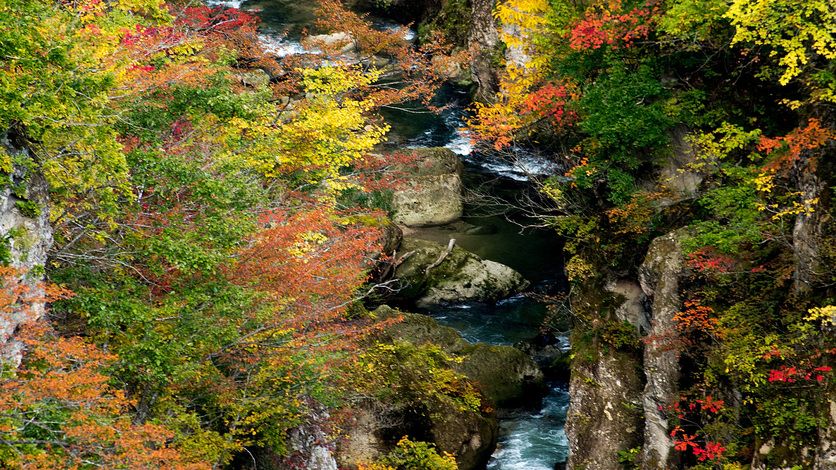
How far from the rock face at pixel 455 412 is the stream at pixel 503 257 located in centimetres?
92

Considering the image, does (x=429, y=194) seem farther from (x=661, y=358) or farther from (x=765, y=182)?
(x=765, y=182)

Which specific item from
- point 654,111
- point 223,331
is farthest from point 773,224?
point 223,331

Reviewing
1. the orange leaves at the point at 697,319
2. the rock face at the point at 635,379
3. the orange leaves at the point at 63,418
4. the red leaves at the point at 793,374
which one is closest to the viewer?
the orange leaves at the point at 63,418

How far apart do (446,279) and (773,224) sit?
39.8 ft

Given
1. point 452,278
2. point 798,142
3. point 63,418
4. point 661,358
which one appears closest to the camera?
point 63,418

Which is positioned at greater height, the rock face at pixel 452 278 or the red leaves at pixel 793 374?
the red leaves at pixel 793 374

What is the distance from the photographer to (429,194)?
25484 mm

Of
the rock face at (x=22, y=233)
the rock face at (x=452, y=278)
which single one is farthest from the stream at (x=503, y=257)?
the rock face at (x=22, y=233)

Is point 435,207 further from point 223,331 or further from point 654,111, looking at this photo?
point 223,331

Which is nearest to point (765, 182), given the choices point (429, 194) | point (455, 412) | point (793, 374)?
point (793, 374)

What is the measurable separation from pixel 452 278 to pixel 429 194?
5.55m

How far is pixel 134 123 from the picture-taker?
30.0 ft

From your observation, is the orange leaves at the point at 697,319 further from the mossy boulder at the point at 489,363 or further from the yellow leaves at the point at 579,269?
the mossy boulder at the point at 489,363

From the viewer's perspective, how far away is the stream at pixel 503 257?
51.4 ft
